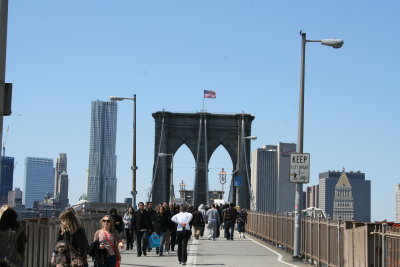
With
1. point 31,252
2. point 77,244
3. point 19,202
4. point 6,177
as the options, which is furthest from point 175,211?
point 19,202

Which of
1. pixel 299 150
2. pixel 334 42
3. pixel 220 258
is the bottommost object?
pixel 220 258

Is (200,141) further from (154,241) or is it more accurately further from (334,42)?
(334,42)

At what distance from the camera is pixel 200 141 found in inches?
4235

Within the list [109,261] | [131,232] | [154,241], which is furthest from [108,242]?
[131,232]

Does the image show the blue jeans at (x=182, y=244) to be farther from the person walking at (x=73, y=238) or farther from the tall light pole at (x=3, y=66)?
the tall light pole at (x=3, y=66)

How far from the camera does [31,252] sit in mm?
14484

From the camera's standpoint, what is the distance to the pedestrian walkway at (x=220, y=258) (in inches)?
822

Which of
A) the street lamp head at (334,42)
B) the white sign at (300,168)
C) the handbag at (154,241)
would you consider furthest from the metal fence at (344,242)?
the street lamp head at (334,42)

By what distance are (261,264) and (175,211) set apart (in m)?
8.59

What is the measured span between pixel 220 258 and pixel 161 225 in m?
2.59

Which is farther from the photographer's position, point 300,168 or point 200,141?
point 200,141

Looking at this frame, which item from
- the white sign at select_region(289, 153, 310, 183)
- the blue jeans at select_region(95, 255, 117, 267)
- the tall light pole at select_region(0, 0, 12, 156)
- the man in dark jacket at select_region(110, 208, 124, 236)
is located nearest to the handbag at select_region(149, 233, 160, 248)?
the man in dark jacket at select_region(110, 208, 124, 236)

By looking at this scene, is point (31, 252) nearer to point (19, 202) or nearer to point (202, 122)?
point (202, 122)

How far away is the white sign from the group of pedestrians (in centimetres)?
305
